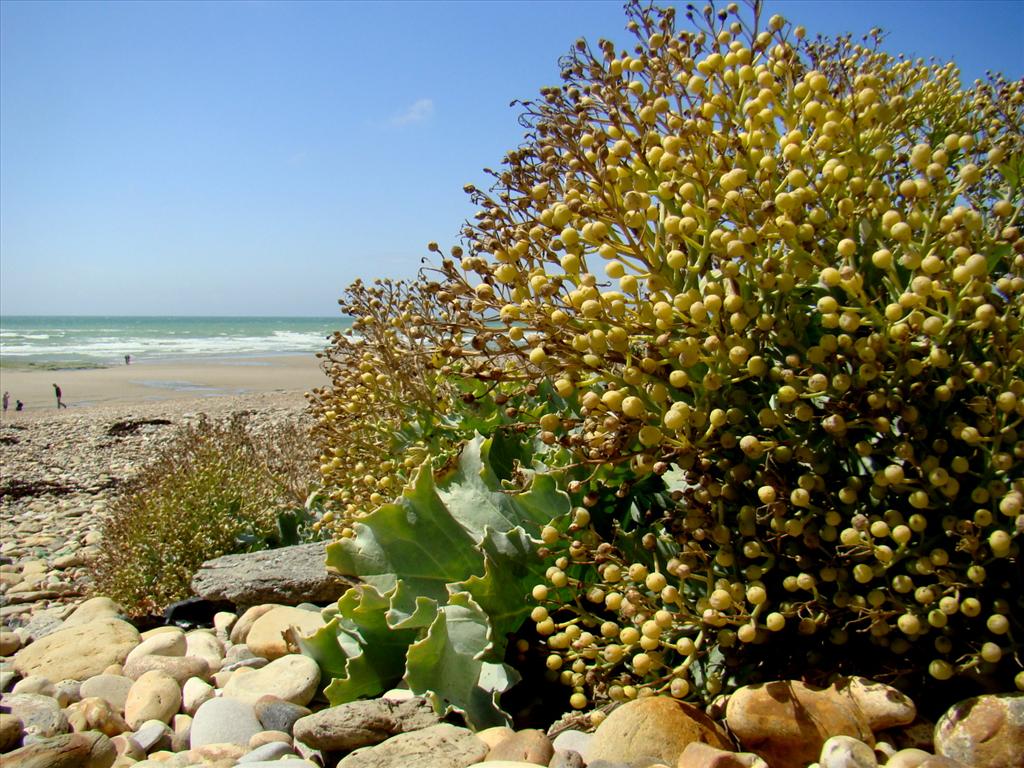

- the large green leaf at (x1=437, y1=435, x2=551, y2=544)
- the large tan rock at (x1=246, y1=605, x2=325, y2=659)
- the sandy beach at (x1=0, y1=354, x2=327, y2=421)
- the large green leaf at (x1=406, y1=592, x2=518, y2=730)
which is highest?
the large green leaf at (x1=437, y1=435, x2=551, y2=544)

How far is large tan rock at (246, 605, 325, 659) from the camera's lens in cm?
367

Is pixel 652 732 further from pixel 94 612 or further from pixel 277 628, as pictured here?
pixel 94 612

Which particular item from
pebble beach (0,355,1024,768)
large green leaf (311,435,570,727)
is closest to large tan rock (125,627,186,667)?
pebble beach (0,355,1024,768)

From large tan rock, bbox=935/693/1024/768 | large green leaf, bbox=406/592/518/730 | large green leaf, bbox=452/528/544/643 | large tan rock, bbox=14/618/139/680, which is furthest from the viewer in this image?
large tan rock, bbox=14/618/139/680

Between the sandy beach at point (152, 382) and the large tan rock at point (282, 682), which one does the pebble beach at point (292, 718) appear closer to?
the large tan rock at point (282, 682)

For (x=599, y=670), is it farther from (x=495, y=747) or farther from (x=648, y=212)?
(x=648, y=212)

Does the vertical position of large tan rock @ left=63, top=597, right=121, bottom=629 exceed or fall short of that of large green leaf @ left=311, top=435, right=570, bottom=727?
it falls short

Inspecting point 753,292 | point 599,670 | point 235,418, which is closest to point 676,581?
point 599,670

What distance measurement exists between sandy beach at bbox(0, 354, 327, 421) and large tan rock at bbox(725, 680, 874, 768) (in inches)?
861

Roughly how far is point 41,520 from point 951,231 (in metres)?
9.80

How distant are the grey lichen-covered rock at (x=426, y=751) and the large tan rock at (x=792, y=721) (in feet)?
2.23

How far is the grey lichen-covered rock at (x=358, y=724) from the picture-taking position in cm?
234

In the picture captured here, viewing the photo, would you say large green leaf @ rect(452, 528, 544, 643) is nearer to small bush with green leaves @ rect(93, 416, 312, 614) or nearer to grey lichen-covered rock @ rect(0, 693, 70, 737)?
grey lichen-covered rock @ rect(0, 693, 70, 737)

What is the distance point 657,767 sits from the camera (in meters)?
1.82
